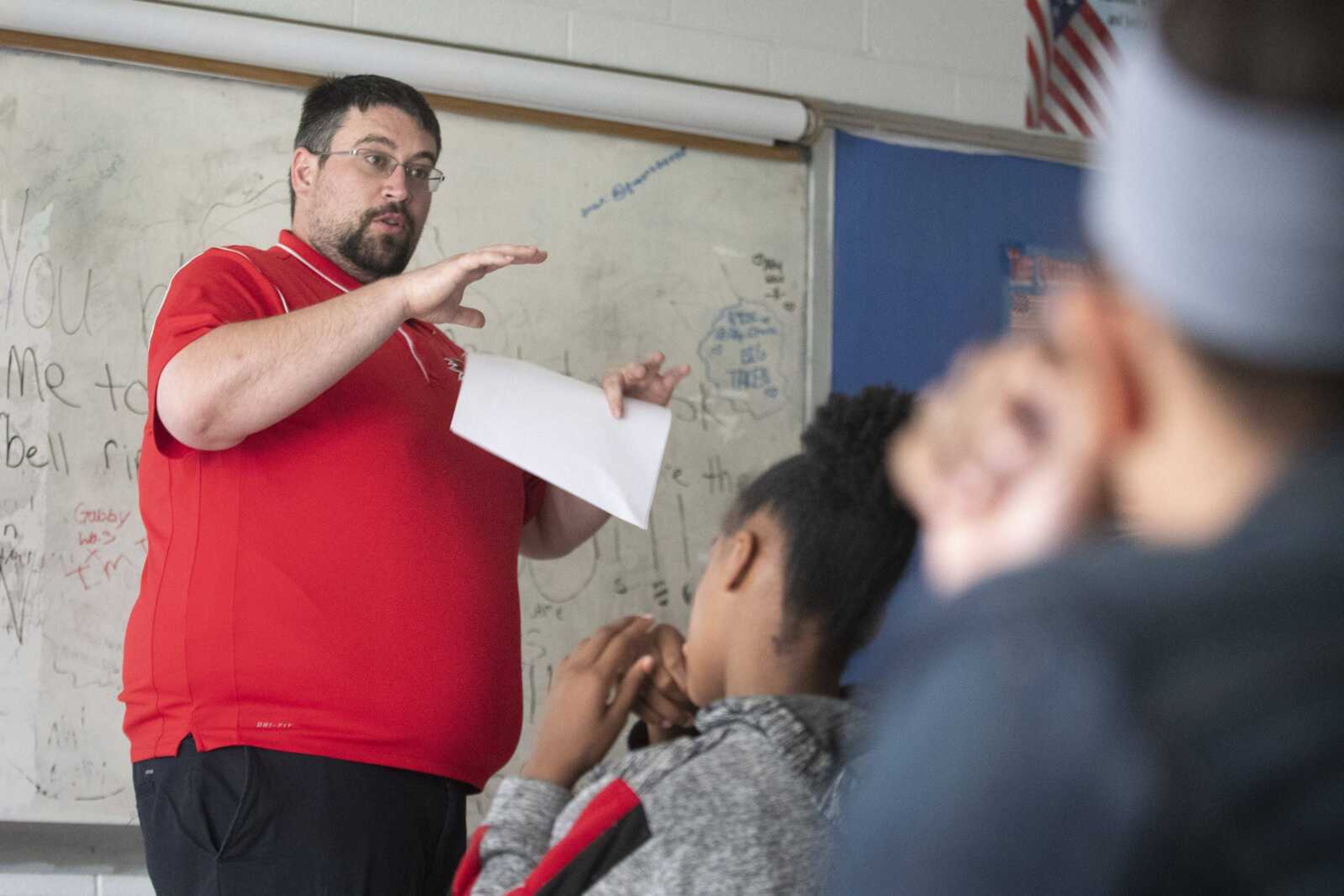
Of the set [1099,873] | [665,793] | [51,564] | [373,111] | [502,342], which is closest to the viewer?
[1099,873]

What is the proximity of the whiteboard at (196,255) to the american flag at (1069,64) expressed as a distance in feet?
2.02

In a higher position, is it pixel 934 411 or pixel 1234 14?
pixel 1234 14

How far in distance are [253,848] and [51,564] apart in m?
0.89

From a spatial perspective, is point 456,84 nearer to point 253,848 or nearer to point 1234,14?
point 253,848

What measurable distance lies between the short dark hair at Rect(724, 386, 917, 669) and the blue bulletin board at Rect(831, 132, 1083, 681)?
1.52 m

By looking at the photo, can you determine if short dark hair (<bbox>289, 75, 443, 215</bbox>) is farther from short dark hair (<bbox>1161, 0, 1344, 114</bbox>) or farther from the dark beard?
short dark hair (<bbox>1161, 0, 1344, 114</bbox>)

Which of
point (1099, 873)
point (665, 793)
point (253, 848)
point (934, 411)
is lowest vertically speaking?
point (253, 848)

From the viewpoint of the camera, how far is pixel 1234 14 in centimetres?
35

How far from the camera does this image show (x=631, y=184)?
8.18 ft

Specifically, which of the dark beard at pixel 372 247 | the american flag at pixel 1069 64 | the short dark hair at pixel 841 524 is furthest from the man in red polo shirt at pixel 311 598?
the american flag at pixel 1069 64

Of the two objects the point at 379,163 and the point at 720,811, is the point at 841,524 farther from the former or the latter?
the point at 379,163

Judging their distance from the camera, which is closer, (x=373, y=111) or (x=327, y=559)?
(x=327, y=559)

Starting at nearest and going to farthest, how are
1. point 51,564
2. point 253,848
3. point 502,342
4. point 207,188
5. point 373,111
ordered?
point 253,848
point 373,111
point 51,564
point 207,188
point 502,342

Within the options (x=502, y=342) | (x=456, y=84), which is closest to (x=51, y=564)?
(x=502, y=342)
